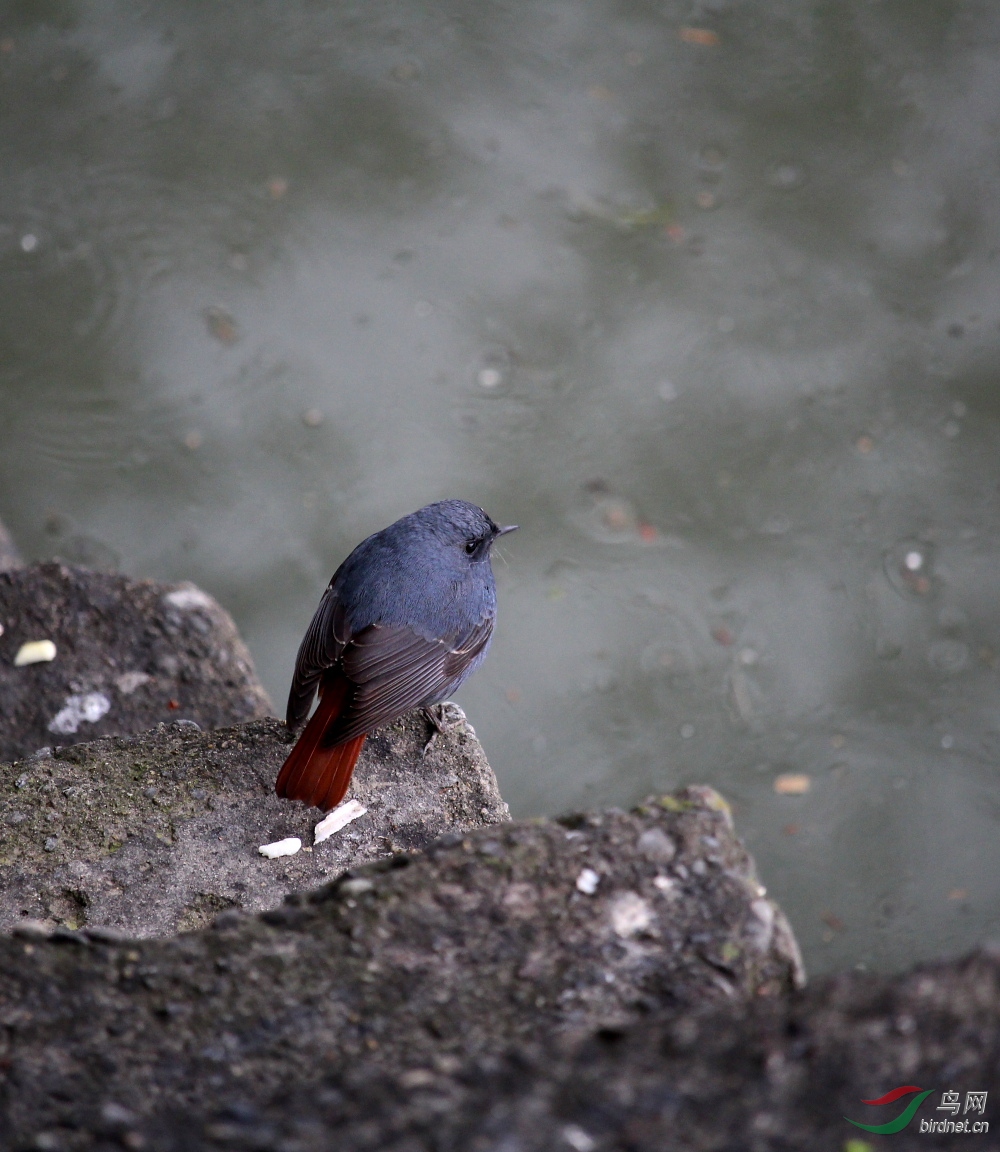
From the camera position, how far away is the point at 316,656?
129 inches

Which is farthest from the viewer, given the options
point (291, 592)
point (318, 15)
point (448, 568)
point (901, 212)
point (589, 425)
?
point (318, 15)

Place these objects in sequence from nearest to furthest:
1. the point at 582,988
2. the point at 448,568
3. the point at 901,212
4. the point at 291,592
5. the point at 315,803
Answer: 1. the point at 582,988
2. the point at 315,803
3. the point at 448,568
4. the point at 291,592
5. the point at 901,212

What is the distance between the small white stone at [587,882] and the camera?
2.10 m

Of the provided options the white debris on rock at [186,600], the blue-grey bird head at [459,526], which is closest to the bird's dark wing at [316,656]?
the blue-grey bird head at [459,526]

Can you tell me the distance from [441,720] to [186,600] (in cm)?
91

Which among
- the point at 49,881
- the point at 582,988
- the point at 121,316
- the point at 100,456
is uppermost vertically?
the point at 121,316

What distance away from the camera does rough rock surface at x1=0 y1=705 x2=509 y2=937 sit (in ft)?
8.68

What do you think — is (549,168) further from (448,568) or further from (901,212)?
(448,568)

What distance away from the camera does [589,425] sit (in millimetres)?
5738

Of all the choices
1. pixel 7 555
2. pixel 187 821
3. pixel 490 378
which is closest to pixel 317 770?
pixel 187 821

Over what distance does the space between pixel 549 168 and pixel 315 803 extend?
4.48 meters

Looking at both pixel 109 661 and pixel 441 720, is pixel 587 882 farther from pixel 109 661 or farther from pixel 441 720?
pixel 109 661

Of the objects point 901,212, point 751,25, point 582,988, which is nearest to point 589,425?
point 901,212

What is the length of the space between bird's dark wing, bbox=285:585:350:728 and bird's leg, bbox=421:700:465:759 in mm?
318
